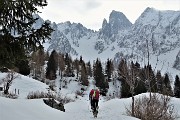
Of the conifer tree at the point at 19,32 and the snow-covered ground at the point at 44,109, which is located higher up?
the conifer tree at the point at 19,32

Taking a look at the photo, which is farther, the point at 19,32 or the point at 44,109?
the point at 44,109

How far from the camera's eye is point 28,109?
13406mm

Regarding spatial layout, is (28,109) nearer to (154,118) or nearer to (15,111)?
(15,111)

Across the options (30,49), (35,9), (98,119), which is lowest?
(98,119)

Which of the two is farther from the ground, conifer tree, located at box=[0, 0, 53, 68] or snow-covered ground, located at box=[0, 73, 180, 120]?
conifer tree, located at box=[0, 0, 53, 68]

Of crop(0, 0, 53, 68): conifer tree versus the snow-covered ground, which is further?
the snow-covered ground

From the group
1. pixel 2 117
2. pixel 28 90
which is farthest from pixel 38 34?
pixel 28 90

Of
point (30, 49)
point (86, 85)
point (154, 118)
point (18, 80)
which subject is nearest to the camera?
point (30, 49)

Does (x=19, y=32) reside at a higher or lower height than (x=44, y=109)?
higher

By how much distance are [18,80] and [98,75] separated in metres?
43.6

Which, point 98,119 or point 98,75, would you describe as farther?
point 98,75

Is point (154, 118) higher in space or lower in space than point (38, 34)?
lower

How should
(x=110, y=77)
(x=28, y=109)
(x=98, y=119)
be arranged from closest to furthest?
(x=28, y=109), (x=98, y=119), (x=110, y=77)

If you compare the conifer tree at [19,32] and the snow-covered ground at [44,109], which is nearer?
the conifer tree at [19,32]
